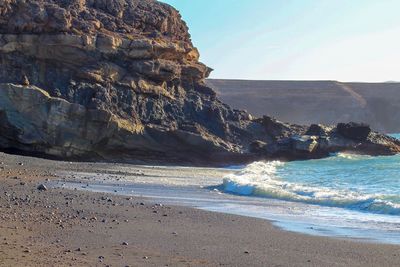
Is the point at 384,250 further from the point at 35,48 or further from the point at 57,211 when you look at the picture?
the point at 35,48

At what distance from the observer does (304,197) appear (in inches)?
709

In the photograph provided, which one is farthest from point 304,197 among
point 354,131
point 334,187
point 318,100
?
point 318,100

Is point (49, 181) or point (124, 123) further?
point (124, 123)

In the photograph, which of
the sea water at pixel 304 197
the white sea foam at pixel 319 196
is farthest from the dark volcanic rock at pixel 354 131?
the white sea foam at pixel 319 196

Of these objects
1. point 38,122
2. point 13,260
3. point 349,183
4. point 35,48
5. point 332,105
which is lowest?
point 13,260

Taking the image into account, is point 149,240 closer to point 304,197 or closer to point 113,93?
point 304,197

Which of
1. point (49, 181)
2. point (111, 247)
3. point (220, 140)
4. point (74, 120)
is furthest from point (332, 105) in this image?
point (111, 247)

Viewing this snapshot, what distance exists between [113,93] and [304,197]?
782 inches

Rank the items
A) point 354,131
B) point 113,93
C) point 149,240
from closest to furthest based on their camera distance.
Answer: point 149,240 → point 113,93 → point 354,131

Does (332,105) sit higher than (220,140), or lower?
higher

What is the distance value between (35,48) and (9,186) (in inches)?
758

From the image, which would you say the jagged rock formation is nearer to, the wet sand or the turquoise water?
the turquoise water

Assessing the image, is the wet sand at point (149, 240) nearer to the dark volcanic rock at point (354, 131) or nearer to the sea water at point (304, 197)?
the sea water at point (304, 197)

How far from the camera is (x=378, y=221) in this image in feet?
42.0
